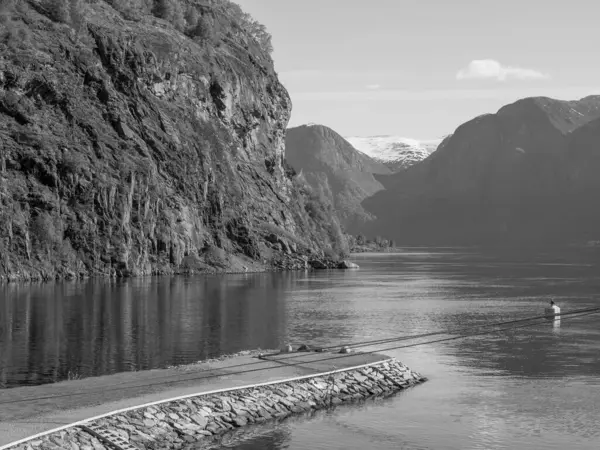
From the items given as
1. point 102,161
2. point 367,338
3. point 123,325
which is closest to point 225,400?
point 367,338

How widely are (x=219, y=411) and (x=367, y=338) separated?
36334mm

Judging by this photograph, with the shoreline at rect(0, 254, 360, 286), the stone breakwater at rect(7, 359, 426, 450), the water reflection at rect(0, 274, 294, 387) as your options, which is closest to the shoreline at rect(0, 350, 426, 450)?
the stone breakwater at rect(7, 359, 426, 450)

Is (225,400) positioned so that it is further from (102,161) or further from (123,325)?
(102,161)

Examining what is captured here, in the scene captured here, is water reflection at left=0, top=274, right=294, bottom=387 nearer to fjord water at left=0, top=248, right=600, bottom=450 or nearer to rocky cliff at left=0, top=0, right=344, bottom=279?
fjord water at left=0, top=248, right=600, bottom=450

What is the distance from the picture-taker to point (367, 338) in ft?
277

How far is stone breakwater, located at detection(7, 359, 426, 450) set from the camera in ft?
140

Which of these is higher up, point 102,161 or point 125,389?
point 102,161

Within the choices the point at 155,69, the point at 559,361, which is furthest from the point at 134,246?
the point at 559,361

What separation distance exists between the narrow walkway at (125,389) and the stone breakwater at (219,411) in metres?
0.88

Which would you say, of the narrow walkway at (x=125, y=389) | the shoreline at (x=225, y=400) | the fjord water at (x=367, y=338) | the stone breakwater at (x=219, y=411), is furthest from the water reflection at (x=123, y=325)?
the stone breakwater at (x=219, y=411)

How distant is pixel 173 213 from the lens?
17562 centimetres

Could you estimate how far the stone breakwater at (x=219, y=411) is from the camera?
140ft

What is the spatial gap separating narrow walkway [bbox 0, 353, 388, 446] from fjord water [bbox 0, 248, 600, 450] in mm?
5166

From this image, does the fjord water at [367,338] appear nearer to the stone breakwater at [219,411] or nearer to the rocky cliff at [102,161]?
the stone breakwater at [219,411]
